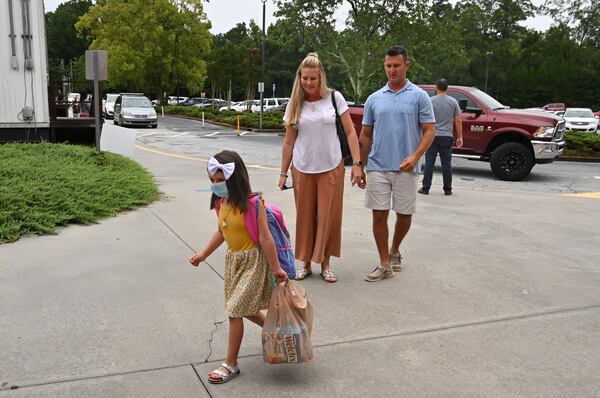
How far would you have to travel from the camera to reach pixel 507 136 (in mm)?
11336

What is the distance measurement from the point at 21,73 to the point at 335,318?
8.24 metres

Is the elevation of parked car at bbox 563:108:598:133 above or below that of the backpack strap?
below

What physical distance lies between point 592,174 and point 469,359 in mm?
11139

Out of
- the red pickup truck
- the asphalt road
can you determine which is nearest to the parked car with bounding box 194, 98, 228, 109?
the asphalt road

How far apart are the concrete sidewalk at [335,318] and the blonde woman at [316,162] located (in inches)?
15.6

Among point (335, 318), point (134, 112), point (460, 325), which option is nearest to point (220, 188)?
point (335, 318)

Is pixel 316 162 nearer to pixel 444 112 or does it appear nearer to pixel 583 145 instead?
pixel 444 112

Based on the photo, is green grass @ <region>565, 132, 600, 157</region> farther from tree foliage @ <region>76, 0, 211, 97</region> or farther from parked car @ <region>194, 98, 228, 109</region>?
tree foliage @ <region>76, 0, 211, 97</region>

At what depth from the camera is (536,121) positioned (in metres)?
11.0

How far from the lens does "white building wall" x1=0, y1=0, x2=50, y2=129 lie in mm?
9594

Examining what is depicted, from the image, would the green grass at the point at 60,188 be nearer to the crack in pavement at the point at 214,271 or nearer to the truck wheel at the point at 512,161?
the crack in pavement at the point at 214,271

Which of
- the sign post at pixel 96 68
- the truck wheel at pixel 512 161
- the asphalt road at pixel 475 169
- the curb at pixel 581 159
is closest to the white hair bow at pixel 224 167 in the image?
the asphalt road at pixel 475 169

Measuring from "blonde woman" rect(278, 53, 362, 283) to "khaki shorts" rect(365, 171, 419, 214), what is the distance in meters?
0.16

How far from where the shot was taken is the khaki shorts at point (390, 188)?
15.1ft
